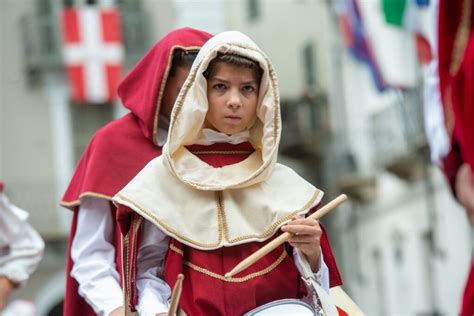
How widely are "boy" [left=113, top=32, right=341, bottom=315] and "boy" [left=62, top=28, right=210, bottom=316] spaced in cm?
70

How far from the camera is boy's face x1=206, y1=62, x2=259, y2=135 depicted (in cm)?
517

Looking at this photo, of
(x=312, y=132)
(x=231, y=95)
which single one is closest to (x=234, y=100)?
(x=231, y=95)

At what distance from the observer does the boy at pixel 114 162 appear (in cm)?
594

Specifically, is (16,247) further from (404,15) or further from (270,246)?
(404,15)

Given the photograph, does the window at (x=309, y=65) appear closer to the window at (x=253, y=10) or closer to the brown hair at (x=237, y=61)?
the window at (x=253, y=10)

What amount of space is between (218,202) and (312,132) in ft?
92.5

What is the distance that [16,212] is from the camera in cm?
732

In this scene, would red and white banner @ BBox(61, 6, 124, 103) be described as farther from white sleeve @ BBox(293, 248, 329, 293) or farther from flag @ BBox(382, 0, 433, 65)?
white sleeve @ BBox(293, 248, 329, 293)

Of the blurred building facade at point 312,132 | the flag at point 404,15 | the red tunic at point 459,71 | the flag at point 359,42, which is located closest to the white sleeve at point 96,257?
the red tunic at point 459,71

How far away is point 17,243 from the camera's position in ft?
23.9

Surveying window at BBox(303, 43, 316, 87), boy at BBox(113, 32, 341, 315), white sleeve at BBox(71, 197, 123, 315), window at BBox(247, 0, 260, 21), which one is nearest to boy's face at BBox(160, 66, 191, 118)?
white sleeve at BBox(71, 197, 123, 315)

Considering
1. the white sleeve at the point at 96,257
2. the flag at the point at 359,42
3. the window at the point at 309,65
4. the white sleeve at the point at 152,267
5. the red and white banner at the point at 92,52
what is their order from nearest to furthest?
1. the white sleeve at the point at 152,267
2. the white sleeve at the point at 96,257
3. the flag at the point at 359,42
4. the red and white banner at the point at 92,52
5. the window at the point at 309,65

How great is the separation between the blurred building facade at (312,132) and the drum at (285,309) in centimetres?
2100

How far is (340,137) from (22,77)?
6766 millimetres
